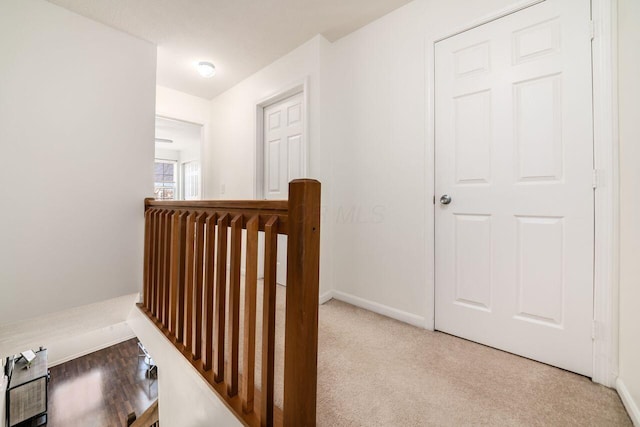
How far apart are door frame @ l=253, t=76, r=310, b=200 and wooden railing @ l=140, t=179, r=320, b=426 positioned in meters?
1.13

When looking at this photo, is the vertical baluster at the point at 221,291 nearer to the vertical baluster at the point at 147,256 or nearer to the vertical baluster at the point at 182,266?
the vertical baluster at the point at 182,266

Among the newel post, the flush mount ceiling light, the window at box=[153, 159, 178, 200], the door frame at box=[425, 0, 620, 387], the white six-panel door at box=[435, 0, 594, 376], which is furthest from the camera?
the window at box=[153, 159, 178, 200]

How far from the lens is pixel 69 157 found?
1.84 metres

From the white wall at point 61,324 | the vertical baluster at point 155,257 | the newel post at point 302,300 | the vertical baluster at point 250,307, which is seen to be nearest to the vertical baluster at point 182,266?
the vertical baluster at point 155,257

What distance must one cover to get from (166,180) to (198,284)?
262 inches

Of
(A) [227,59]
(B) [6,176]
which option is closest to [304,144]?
(A) [227,59]

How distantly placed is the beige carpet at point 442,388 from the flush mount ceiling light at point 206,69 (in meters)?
2.65

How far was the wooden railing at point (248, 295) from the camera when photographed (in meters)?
0.70

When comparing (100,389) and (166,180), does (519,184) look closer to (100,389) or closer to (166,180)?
(100,389)

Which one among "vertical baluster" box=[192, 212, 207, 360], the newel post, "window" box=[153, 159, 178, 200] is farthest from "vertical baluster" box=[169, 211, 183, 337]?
"window" box=[153, 159, 178, 200]

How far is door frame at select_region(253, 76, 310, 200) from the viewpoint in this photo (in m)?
2.14

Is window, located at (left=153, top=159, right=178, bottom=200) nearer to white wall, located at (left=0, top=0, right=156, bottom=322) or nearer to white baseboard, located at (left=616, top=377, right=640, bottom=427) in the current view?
white wall, located at (left=0, top=0, right=156, bottom=322)

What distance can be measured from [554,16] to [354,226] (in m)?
Answer: 1.64

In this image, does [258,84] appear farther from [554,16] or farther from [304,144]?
[554,16]
